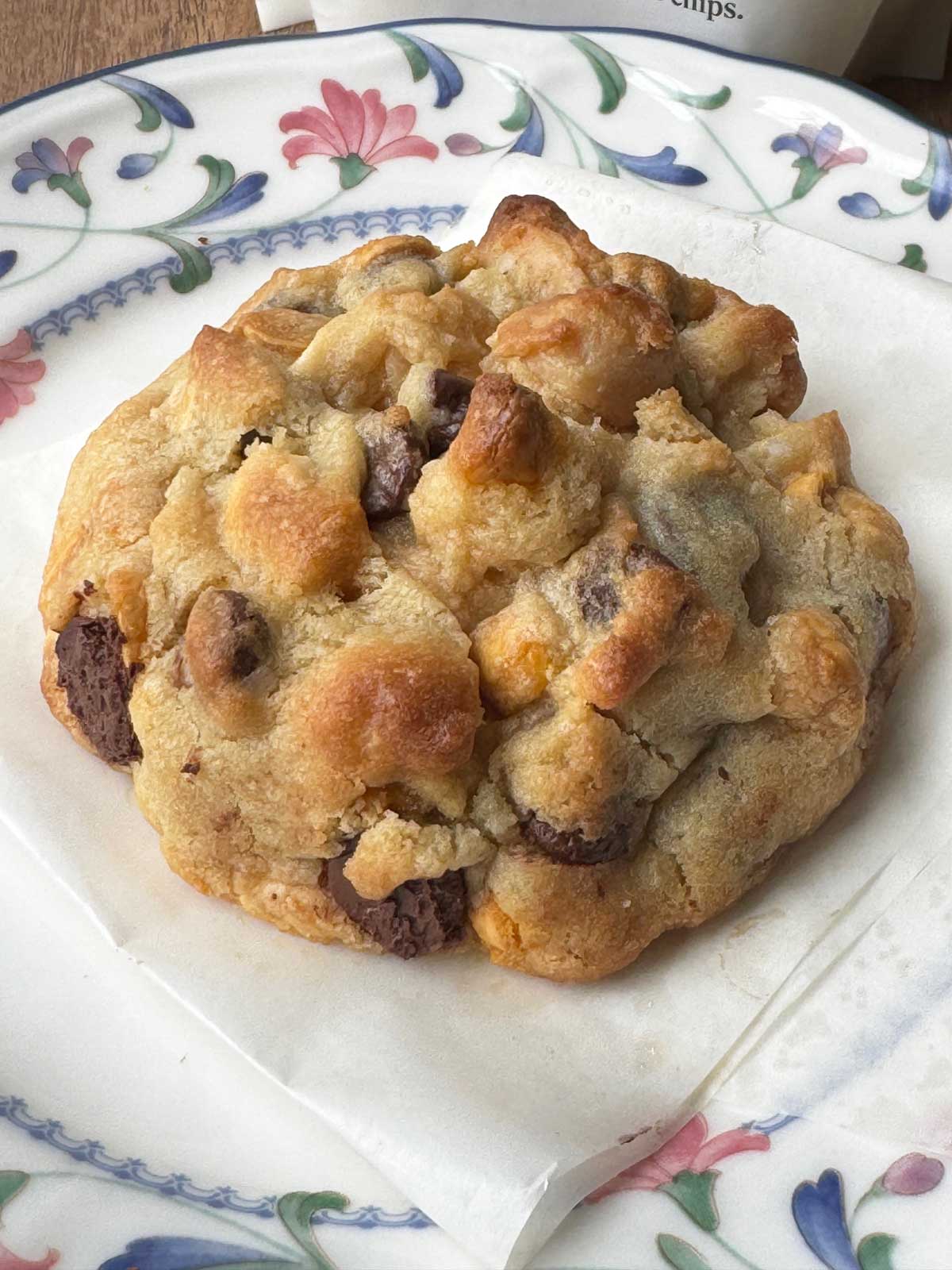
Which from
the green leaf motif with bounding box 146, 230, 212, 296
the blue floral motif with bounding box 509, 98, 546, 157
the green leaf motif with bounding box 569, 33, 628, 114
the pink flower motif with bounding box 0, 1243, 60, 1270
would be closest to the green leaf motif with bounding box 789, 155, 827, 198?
the green leaf motif with bounding box 569, 33, 628, 114

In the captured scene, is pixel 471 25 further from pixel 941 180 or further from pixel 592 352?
pixel 592 352

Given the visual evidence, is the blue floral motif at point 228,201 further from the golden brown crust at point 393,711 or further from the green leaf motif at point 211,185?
the golden brown crust at point 393,711

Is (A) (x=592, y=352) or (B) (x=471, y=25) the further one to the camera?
(B) (x=471, y=25)

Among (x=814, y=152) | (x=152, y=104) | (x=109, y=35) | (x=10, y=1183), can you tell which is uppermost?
(x=814, y=152)

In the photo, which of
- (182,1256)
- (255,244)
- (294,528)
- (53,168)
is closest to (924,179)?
(255,244)

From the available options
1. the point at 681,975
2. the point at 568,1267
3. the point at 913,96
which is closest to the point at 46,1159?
the point at 568,1267

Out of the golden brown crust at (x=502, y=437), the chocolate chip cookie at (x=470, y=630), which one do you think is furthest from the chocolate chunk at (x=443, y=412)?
the golden brown crust at (x=502, y=437)
